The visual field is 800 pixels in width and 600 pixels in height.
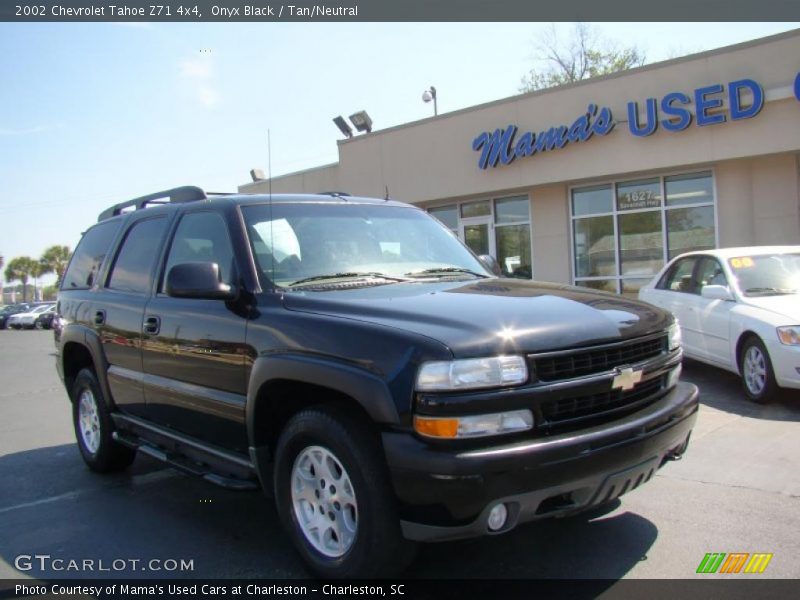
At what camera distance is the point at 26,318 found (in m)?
39.5

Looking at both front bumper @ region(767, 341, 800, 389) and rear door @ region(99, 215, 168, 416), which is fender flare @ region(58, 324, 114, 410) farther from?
front bumper @ region(767, 341, 800, 389)

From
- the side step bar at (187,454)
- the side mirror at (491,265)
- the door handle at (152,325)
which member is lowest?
the side step bar at (187,454)

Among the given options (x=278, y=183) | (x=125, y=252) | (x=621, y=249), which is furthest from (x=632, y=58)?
(x=125, y=252)

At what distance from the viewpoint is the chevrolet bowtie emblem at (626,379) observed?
9.77 feet

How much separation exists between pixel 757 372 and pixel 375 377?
16.7ft

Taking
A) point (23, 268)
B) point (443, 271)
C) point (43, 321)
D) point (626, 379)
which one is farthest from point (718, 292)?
point (23, 268)

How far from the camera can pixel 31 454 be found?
611 cm

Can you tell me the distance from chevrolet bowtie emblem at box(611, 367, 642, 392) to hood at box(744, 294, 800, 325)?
3904 mm

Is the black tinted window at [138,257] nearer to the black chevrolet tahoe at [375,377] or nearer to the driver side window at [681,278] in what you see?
the black chevrolet tahoe at [375,377]

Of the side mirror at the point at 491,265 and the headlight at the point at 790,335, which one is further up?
the side mirror at the point at 491,265

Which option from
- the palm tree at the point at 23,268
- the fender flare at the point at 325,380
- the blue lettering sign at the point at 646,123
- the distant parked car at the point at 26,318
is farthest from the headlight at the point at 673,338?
the palm tree at the point at 23,268

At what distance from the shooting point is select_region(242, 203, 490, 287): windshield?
3.72 m

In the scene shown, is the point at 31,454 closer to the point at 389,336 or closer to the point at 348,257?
the point at 348,257

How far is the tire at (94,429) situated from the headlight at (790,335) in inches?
223
